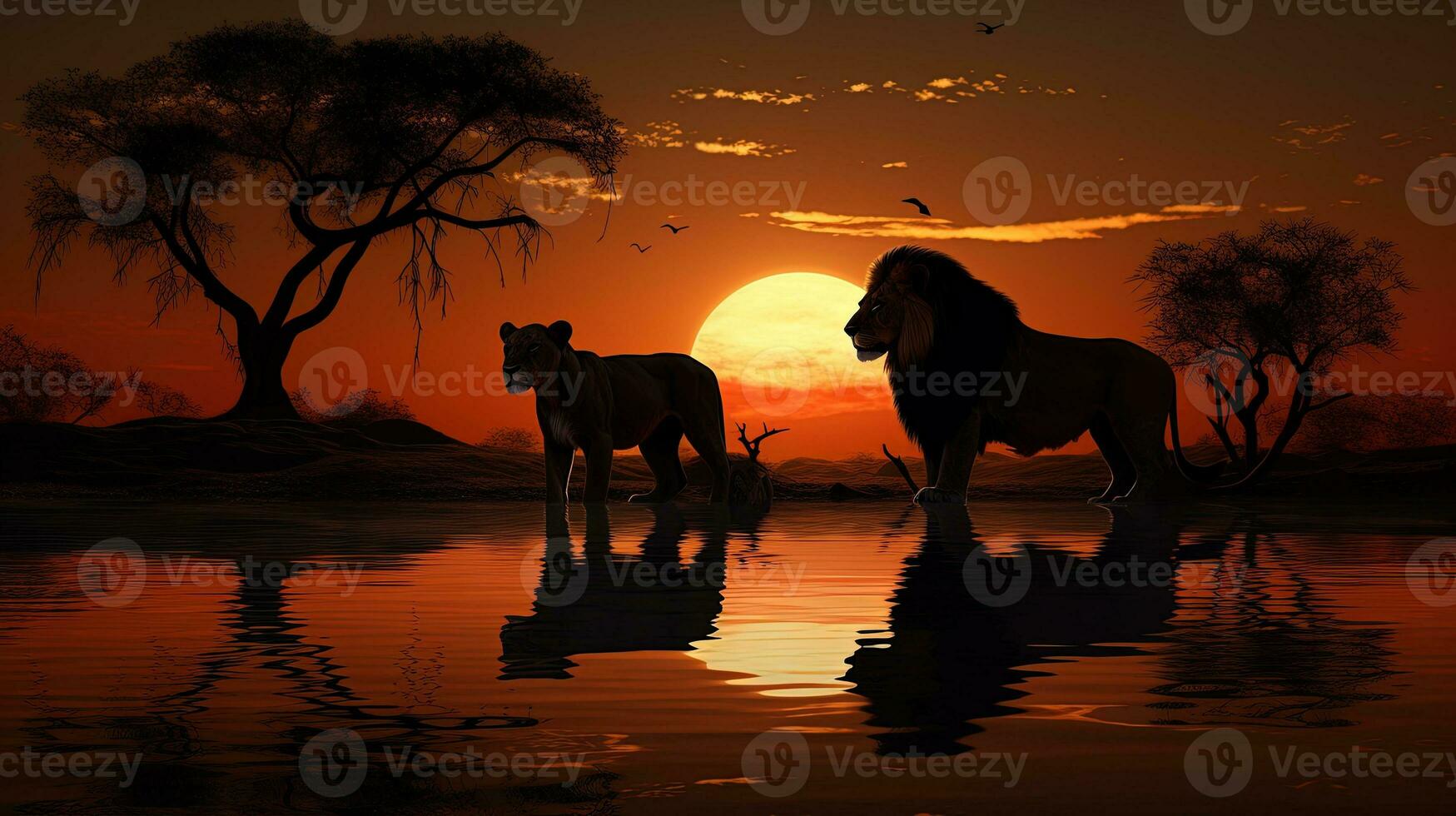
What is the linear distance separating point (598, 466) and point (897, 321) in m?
2.95

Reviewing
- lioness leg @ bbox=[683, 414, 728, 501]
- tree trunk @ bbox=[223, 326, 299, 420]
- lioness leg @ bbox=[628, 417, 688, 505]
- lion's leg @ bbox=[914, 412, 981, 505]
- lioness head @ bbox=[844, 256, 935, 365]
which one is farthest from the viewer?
tree trunk @ bbox=[223, 326, 299, 420]

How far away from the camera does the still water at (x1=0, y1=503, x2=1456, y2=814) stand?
2.64 meters

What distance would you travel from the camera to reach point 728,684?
366 cm

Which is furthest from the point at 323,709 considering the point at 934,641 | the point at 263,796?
the point at 934,641

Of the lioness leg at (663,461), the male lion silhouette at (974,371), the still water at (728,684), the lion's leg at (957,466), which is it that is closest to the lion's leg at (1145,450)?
the male lion silhouette at (974,371)

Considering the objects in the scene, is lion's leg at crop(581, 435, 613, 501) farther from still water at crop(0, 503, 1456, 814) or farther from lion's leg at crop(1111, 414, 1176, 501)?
still water at crop(0, 503, 1456, 814)

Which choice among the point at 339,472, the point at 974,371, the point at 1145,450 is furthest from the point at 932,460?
the point at 339,472

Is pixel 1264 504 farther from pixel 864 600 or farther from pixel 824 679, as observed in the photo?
pixel 824 679

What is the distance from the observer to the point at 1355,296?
84.9 ft

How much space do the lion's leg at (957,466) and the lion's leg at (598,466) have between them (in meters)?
2.75

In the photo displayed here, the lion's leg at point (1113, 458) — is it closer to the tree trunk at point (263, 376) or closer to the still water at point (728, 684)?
the still water at point (728, 684)

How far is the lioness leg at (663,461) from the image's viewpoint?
48.0 feet

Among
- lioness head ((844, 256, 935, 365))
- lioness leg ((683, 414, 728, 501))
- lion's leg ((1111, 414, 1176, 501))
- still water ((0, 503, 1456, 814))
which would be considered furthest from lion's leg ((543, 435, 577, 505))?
still water ((0, 503, 1456, 814))

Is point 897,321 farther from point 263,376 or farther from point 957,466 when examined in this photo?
point 263,376
